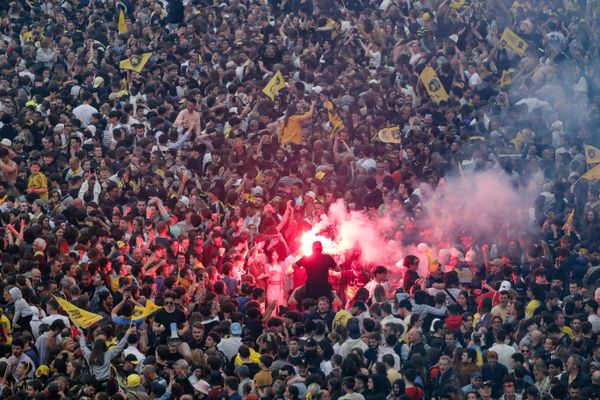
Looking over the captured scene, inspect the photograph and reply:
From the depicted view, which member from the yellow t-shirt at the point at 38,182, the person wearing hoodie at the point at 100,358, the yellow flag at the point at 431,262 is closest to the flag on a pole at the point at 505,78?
the yellow flag at the point at 431,262

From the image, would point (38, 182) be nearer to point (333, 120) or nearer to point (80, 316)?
point (80, 316)

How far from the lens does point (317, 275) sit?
17781 millimetres

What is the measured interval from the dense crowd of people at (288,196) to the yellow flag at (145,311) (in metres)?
0.06

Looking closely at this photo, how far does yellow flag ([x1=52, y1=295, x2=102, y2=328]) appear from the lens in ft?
51.7

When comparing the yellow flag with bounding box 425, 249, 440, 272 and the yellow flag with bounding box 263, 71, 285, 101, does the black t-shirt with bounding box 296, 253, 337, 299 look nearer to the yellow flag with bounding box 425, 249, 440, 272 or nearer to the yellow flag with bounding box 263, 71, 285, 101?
the yellow flag with bounding box 425, 249, 440, 272

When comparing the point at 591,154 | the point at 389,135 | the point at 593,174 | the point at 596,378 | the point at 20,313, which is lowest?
the point at 20,313

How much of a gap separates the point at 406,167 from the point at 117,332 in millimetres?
7566

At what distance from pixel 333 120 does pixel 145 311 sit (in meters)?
7.62

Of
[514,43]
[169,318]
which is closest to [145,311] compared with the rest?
[169,318]

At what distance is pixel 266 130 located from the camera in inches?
893

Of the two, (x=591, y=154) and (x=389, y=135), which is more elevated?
(x=591, y=154)

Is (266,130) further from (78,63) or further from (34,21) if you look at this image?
(34,21)

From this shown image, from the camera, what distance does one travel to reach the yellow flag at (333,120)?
2286cm

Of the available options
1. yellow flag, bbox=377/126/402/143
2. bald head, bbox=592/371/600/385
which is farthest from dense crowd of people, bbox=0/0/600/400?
yellow flag, bbox=377/126/402/143
